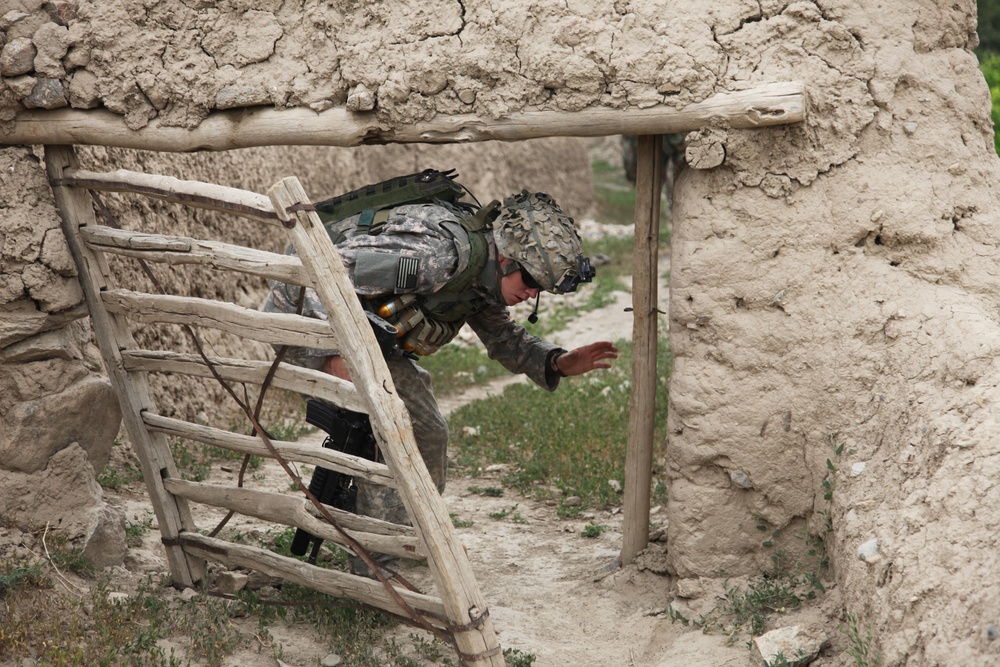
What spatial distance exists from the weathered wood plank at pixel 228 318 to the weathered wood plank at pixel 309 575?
3.02 feet

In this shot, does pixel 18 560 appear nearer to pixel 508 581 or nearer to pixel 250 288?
pixel 508 581

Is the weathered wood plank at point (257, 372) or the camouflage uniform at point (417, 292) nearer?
the weathered wood plank at point (257, 372)

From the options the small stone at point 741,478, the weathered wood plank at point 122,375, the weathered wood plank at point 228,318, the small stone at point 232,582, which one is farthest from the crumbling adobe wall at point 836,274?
the weathered wood plank at point 122,375

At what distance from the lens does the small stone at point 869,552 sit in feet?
9.69

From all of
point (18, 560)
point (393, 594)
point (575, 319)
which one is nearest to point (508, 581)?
point (393, 594)

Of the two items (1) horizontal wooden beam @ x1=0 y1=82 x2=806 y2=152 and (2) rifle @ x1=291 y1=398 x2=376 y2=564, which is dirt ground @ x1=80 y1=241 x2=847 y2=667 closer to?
(2) rifle @ x1=291 y1=398 x2=376 y2=564

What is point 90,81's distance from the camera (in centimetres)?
381

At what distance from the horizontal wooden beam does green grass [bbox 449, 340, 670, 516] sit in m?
2.44

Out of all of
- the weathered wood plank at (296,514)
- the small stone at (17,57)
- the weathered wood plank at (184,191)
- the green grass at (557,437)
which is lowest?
the green grass at (557,437)

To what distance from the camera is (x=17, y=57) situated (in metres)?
3.73

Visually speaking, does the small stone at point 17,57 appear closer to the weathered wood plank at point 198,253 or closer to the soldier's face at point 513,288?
the weathered wood plank at point 198,253

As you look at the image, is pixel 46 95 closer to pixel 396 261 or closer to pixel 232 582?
pixel 396 261

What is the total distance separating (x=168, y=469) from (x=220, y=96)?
155 centimetres

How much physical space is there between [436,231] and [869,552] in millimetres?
2003
